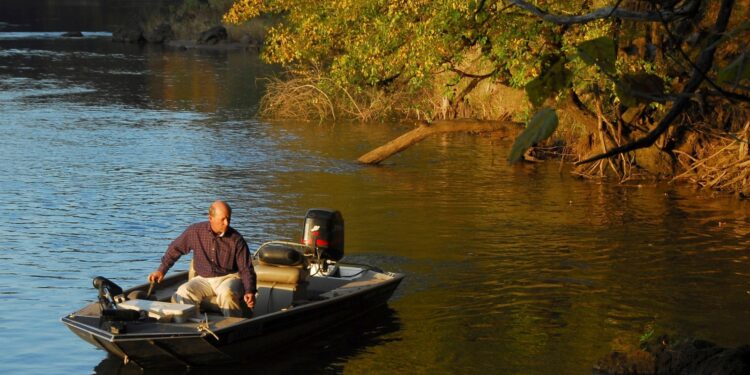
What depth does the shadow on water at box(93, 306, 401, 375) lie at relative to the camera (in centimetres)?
1362

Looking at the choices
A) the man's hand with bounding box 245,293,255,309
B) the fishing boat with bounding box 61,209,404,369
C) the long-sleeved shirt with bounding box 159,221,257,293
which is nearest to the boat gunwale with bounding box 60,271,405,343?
the fishing boat with bounding box 61,209,404,369

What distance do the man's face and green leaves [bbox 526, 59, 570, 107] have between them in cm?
975

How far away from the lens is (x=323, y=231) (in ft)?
53.2

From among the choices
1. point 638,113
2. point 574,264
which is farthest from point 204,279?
point 638,113

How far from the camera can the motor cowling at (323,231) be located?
16.2m

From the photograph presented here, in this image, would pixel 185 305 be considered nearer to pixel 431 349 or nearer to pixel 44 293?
pixel 431 349

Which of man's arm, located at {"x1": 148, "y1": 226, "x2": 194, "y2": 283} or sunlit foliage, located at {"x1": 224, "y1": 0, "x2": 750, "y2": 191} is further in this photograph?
sunlit foliage, located at {"x1": 224, "y1": 0, "x2": 750, "y2": 191}

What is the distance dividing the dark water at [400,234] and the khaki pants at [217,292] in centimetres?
74

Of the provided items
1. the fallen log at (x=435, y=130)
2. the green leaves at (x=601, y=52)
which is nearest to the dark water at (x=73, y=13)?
the fallen log at (x=435, y=130)

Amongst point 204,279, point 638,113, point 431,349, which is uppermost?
point 638,113

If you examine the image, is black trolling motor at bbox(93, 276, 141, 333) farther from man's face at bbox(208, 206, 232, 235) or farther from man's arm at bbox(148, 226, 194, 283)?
man's face at bbox(208, 206, 232, 235)

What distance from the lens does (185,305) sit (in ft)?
43.8

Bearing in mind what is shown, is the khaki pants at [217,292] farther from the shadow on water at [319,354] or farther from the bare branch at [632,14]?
the bare branch at [632,14]

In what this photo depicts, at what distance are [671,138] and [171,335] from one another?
1775cm
